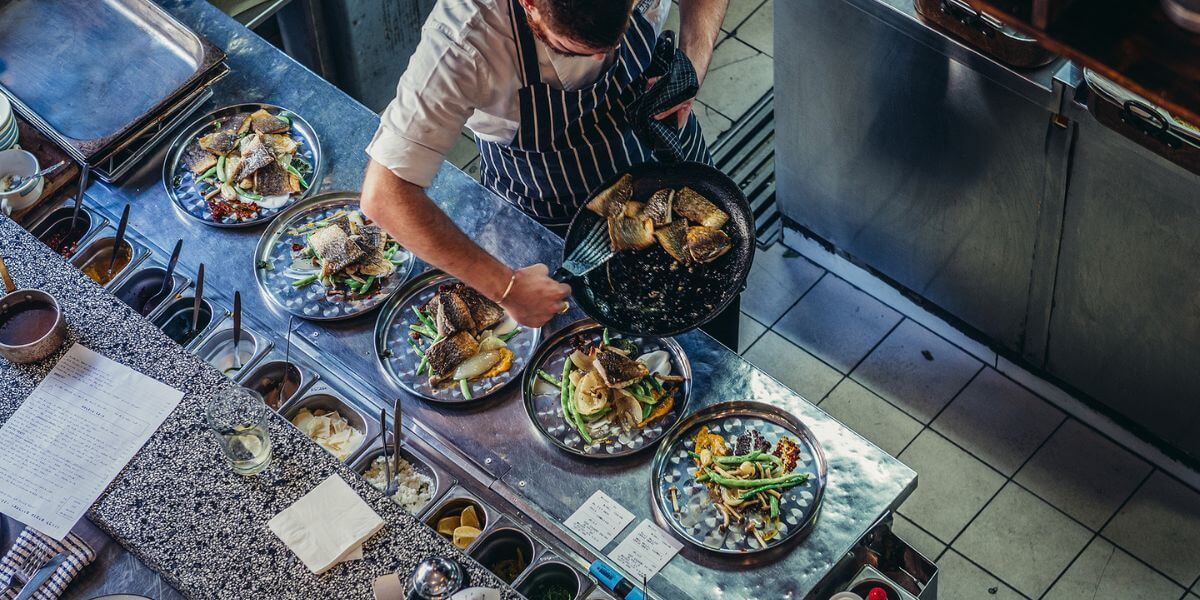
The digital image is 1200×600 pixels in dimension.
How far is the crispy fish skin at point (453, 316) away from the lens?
132 inches

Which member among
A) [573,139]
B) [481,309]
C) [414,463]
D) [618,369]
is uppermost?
[573,139]

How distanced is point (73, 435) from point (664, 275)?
1.57m

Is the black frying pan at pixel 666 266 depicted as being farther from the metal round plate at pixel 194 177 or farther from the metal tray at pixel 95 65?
the metal tray at pixel 95 65

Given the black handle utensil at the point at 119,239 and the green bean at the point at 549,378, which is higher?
the green bean at the point at 549,378

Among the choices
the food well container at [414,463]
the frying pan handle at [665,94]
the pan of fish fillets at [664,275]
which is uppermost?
the frying pan handle at [665,94]

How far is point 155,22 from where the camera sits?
13.7 feet

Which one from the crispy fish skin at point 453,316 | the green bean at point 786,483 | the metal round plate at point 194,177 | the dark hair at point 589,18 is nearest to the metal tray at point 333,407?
the crispy fish skin at point 453,316

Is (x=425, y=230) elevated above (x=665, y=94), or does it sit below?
below

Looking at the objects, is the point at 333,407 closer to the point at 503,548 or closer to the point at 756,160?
the point at 503,548

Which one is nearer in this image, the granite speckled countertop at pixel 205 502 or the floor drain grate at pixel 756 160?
the granite speckled countertop at pixel 205 502

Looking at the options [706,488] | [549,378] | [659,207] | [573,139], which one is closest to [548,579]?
[706,488]

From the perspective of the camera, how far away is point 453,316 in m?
3.35

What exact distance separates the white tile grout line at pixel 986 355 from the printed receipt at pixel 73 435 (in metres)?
2.71

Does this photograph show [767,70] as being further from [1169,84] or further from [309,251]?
[1169,84]
